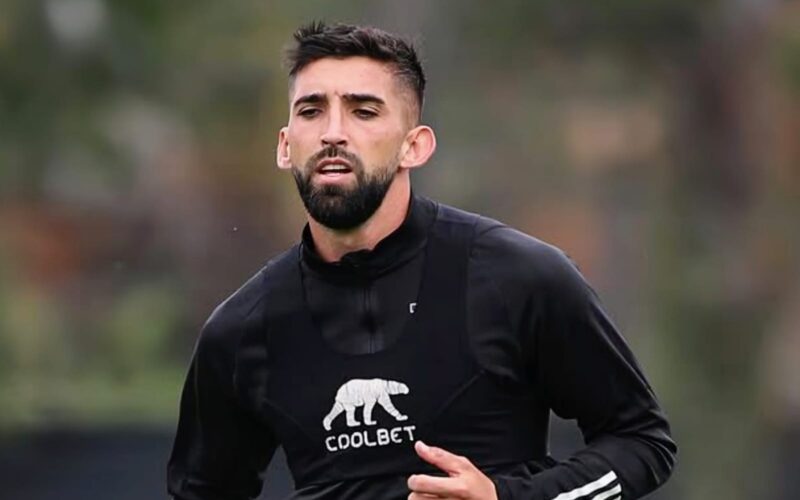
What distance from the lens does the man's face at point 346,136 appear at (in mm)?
4902

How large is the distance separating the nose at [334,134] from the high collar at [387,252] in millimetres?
268

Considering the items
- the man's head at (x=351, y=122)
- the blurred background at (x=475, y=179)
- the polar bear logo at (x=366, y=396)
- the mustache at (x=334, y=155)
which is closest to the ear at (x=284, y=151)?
the man's head at (x=351, y=122)

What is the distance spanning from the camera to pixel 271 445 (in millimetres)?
5348

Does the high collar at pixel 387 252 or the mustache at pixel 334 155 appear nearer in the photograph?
the mustache at pixel 334 155

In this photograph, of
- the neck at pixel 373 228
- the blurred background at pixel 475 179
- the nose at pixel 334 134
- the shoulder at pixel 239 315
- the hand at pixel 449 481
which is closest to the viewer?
the hand at pixel 449 481

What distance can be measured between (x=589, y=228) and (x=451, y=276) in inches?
512

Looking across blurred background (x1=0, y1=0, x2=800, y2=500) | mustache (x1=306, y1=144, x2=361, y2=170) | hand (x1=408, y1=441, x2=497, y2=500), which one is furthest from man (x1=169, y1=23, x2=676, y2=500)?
blurred background (x1=0, y1=0, x2=800, y2=500)

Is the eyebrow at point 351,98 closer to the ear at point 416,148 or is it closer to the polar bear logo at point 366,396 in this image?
the ear at point 416,148

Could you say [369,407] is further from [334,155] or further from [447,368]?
[334,155]

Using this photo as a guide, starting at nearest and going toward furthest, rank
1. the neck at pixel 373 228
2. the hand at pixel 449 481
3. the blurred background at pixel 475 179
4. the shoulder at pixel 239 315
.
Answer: the hand at pixel 449 481, the neck at pixel 373 228, the shoulder at pixel 239 315, the blurred background at pixel 475 179

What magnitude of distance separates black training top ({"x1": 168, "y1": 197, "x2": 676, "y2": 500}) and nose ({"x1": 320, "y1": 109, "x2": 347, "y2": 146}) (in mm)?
274

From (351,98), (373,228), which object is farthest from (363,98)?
(373,228)

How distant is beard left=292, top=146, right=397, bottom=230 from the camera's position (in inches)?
193

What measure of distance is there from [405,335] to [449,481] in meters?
0.47
